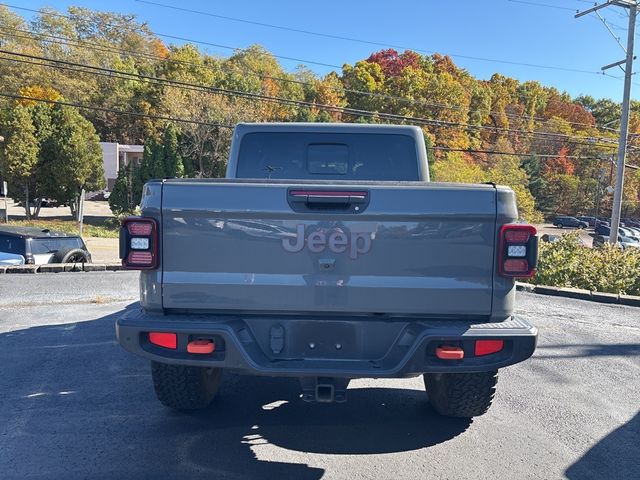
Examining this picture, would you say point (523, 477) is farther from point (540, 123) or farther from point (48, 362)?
point (540, 123)

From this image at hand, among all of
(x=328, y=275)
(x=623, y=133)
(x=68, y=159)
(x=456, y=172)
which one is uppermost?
(x=623, y=133)

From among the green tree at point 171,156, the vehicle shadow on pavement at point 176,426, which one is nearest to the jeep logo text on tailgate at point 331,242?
the vehicle shadow on pavement at point 176,426

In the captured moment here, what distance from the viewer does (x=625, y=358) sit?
5.59m

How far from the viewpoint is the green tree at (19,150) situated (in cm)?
2795

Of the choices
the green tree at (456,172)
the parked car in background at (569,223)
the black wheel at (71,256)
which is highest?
the green tree at (456,172)

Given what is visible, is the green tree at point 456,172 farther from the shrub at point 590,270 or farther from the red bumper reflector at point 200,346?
the red bumper reflector at point 200,346

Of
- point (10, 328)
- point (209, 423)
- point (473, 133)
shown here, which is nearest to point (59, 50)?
point (473, 133)

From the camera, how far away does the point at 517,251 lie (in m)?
2.83

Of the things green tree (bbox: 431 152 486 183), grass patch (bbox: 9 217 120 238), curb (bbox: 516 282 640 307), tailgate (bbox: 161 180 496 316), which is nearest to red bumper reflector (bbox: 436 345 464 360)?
tailgate (bbox: 161 180 496 316)

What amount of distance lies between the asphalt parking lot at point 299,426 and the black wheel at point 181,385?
145mm

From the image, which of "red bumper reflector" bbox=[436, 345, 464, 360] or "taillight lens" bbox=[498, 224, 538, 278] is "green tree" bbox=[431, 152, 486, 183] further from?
"red bumper reflector" bbox=[436, 345, 464, 360]

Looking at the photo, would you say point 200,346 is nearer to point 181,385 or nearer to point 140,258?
point 140,258

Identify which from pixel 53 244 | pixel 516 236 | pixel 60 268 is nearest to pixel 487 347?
pixel 516 236

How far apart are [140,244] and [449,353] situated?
1.74m
